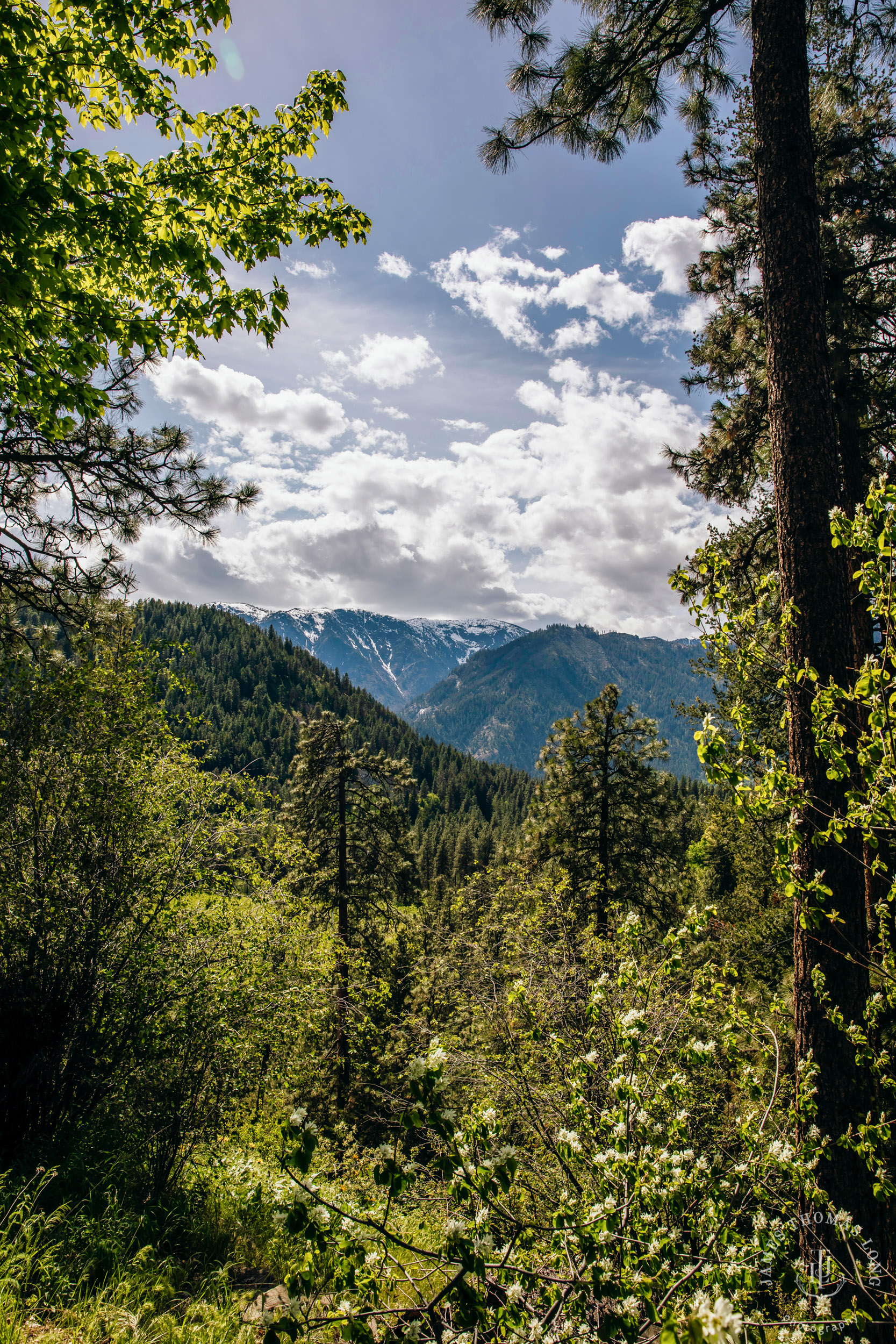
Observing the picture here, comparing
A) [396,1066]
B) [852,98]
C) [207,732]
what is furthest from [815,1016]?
[207,732]

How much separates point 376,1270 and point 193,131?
7346mm

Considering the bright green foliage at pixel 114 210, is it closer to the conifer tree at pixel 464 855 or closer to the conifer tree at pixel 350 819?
the conifer tree at pixel 350 819

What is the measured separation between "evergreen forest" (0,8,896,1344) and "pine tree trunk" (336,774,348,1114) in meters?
1.82

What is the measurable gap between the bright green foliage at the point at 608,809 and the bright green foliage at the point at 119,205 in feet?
40.3

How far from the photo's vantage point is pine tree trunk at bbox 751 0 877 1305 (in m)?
3.82

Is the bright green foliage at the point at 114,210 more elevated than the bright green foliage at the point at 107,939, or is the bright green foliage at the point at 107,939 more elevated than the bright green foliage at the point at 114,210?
the bright green foliage at the point at 114,210

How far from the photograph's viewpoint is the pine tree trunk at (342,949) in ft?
40.1

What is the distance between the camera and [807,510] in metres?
4.41

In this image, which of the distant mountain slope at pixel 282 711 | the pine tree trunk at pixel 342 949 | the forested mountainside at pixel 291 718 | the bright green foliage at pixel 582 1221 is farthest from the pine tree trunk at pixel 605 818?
the distant mountain slope at pixel 282 711

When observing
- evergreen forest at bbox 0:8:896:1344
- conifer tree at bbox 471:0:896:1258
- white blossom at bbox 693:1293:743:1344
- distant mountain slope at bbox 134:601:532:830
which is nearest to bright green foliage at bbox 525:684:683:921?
evergreen forest at bbox 0:8:896:1344

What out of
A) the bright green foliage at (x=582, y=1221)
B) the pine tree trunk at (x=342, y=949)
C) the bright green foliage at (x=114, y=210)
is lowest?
the pine tree trunk at (x=342, y=949)

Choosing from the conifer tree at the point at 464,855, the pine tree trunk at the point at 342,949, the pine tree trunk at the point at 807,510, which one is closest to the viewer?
the pine tree trunk at the point at 807,510

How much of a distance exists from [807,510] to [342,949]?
10.5 m

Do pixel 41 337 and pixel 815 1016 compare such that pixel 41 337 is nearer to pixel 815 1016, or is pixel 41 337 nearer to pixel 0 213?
pixel 0 213
